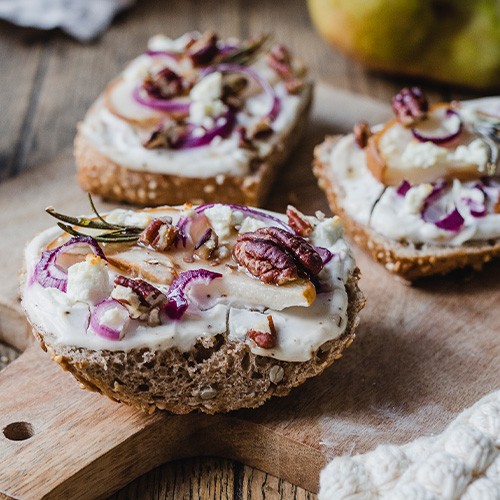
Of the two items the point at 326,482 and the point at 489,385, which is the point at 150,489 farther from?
the point at 489,385

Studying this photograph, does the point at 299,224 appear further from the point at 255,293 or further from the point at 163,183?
the point at 163,183

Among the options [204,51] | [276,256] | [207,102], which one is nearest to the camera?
[276,256]

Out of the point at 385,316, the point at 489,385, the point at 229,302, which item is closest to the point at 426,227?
the point at 385,316

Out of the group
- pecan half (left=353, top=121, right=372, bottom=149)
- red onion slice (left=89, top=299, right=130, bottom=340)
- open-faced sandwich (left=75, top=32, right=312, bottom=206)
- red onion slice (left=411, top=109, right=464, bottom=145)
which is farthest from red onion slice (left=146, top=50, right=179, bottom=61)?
red onion slice (left=89, top=299, right=130, bottom=340)

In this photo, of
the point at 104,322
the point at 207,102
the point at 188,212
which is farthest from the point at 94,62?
the point at 104,322

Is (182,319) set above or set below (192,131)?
above
